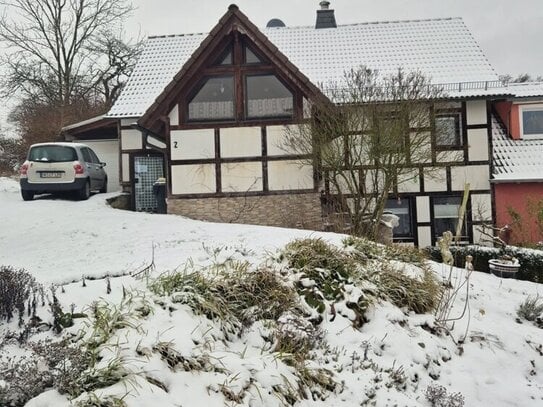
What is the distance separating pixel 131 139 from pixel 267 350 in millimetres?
12606

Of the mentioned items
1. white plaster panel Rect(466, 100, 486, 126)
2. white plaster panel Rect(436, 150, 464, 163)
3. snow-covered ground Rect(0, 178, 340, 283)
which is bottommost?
snow-covered ground Rect(0, 178, 340, 283)

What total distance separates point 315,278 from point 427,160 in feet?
24.5

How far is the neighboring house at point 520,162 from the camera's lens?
41.5ft

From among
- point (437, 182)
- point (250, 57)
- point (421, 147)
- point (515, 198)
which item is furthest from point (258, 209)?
point (515, 198)

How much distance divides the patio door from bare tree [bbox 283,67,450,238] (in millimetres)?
5829

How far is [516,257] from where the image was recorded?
8805 millimetres

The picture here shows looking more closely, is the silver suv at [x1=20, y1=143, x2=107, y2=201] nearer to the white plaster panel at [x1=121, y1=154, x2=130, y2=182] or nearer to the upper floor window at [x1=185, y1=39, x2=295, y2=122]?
the white plaster panel at [x1=121, y1=154, x2=130, y2=182]

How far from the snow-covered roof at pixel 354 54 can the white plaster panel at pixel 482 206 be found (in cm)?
365

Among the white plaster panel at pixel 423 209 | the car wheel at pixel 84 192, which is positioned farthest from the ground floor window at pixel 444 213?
the car wheel at pixel 84 192

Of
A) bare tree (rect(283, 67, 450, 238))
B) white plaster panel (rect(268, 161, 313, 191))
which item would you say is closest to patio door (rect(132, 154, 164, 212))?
white plaster panel (rect(268, 161, 313, 191))

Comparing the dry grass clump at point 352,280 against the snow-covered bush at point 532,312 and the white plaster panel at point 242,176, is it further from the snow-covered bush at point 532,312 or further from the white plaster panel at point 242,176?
the white plaster panel at point 242,176

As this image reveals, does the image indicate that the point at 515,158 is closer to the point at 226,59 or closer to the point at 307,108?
the point at 307,108

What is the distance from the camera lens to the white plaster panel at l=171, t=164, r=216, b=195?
39.2ft

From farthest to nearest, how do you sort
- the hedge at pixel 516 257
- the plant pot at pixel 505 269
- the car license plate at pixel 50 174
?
the car license plate at pixel 50 174 < the hedge at pixel 516 257 < the plant pot at pixel 505 269
